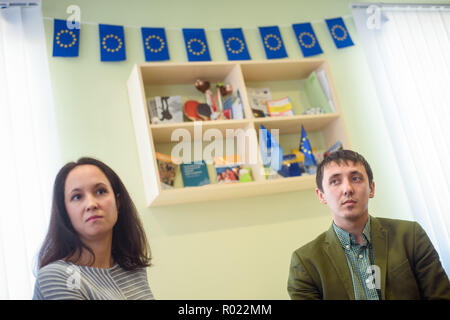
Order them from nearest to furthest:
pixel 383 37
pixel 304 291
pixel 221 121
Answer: pixel 304 291
pixel 221 121
pixel 383 37

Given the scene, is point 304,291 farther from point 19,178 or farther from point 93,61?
point 93,61

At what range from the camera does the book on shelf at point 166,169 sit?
7.58 ft

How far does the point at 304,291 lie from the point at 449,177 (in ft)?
5.46

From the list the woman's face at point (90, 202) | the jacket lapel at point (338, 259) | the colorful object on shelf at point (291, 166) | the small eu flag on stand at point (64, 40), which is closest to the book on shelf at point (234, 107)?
the colorful object on shelf at point (291, 166)

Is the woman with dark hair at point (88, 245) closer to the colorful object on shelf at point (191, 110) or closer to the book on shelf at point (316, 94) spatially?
the colorful object on shelf at point (191, 110)

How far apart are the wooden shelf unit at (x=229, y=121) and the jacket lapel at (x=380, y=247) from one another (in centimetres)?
88

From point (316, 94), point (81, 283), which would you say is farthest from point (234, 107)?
point (81, 283)

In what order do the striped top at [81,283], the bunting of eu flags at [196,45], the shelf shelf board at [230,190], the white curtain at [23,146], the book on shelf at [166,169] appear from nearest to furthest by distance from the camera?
the striped top at [81,283] < the white curtain at [23,146] < the shelf shelf board at [230,190] < the book on shelf at [166,169] < the bunting of eu flags at [196,45]

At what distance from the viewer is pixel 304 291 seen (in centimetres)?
144

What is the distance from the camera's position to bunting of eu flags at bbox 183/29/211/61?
266 cm

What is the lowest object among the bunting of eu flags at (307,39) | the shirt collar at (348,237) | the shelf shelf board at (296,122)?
the shirt collar at (348,237)

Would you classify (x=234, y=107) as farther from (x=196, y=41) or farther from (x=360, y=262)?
(x=360, y=262)

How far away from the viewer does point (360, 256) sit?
4.71ft
